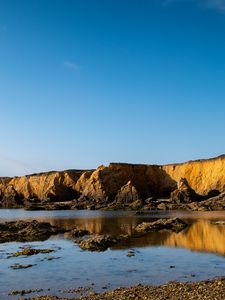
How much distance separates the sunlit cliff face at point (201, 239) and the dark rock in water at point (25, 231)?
11.7 meters

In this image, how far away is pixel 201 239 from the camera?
34188 millimetres

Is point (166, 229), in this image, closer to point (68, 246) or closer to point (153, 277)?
point (68, 246)

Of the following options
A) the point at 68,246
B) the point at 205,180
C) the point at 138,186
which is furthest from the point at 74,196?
the point at 68,246

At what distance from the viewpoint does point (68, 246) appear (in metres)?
32.1

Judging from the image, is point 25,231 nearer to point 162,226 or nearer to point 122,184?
point 162,226

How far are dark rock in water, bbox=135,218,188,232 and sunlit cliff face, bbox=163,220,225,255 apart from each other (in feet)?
4.77

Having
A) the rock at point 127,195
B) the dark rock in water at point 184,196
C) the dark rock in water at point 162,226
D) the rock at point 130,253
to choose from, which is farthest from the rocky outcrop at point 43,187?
the rock at point 130,253

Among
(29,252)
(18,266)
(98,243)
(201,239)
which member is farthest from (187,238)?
(18,266)

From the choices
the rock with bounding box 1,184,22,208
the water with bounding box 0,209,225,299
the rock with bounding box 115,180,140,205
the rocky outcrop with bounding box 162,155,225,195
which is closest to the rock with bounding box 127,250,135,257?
the water with bounding box 0,209,225,299

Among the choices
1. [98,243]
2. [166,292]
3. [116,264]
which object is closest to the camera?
[166,292]

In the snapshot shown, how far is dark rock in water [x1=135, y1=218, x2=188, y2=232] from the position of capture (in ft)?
138

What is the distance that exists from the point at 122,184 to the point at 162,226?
59.4 meters

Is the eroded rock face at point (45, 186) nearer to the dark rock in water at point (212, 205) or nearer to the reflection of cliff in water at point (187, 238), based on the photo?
the dark rock in water at point (212, 205)

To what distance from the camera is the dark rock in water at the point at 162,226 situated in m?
42.0
